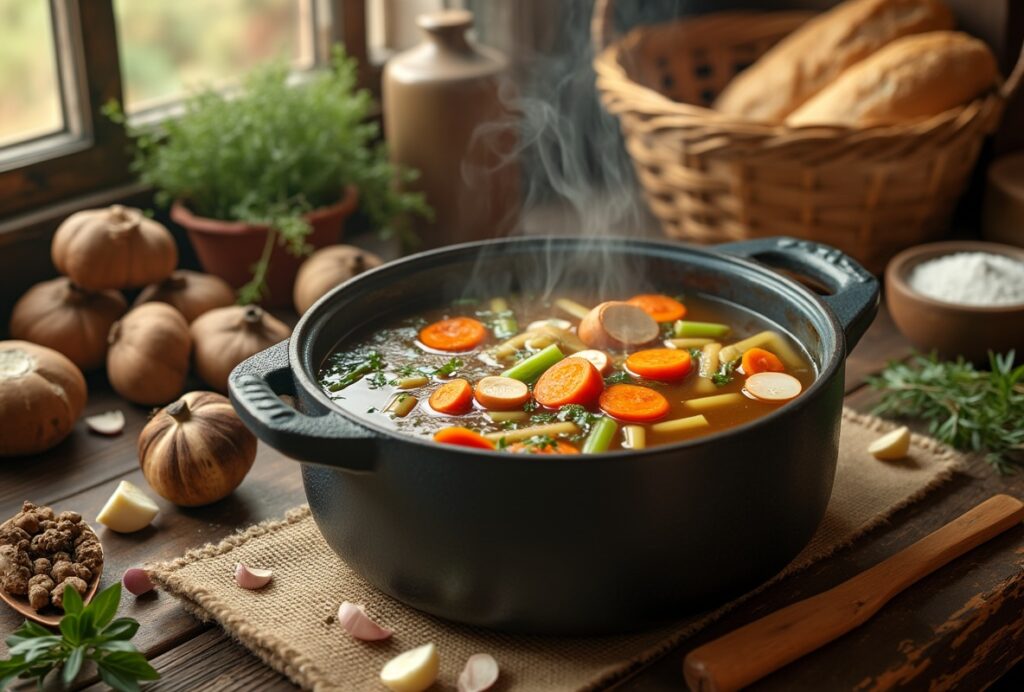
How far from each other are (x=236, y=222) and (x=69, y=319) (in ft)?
1.31

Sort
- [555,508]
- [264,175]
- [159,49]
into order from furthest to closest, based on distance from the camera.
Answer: [159,49] → [264,175] → [555,508]

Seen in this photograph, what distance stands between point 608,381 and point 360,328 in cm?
39

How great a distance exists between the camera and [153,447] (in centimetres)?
173

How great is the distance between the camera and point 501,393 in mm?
1601

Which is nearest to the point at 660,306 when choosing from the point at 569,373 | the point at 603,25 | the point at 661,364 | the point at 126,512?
the point at 661,364

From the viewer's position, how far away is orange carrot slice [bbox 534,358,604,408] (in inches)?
62.3

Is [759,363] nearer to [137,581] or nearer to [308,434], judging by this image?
[308,434]

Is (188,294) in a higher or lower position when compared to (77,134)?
lower

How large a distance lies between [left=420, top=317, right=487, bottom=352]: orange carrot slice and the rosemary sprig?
0.70m

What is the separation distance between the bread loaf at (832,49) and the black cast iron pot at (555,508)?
1.15 metres

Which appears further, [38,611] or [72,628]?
[38,611]

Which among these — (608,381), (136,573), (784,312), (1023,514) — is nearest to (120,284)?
(136,573)

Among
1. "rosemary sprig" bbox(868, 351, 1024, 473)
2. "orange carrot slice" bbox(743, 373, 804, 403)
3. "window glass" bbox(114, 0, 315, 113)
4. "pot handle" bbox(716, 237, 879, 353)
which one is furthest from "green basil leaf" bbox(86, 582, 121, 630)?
"window glass" bbox(114, 0, 315, 113)

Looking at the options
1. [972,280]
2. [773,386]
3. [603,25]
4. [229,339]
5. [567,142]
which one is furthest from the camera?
[567,142]
